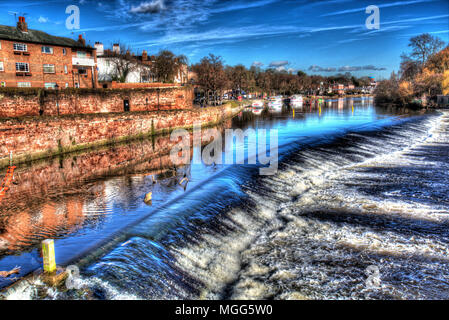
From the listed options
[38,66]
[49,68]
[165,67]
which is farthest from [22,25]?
[165,67]

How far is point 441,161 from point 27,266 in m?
21.1

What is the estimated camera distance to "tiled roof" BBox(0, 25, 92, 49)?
34075 millimetres

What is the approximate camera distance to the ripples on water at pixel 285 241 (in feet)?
23.9

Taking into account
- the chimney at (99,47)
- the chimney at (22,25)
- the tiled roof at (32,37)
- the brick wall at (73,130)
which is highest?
the chimney at (99,47)

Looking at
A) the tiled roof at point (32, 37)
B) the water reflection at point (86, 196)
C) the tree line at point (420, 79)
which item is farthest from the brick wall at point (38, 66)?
the tree line at point (420, 79)

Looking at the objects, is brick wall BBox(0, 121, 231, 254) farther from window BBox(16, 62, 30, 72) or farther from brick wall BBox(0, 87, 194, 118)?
window BBox(16, 62, 30, 72)

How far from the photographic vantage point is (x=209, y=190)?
13.7 metres

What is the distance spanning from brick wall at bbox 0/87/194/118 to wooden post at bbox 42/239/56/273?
17186 mm

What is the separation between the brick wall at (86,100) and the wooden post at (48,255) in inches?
677

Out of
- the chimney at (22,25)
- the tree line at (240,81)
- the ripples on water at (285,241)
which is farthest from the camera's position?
the tree line at (240,81)

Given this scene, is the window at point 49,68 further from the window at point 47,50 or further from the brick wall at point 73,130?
the brick wall at point 73,130

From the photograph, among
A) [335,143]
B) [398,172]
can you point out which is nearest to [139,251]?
[398,172]

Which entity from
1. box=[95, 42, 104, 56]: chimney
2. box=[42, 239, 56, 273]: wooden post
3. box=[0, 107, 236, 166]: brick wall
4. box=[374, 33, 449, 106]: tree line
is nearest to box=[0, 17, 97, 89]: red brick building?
box=[0, 107, 236, 166]: brick wall
